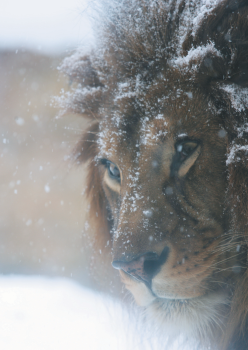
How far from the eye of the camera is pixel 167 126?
135 centimetres

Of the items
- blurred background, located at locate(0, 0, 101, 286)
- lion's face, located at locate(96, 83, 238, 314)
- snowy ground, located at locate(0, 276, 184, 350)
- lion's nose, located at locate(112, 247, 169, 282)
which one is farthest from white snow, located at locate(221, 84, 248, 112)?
blurred background, located at locate(0, 0, 101, 286)

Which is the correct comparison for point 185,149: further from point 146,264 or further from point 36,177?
point 36,177

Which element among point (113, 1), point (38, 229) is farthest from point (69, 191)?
point (113, 1)

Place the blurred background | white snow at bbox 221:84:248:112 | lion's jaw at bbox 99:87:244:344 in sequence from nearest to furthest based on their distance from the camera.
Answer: white snow at bbox 221:84:248:112 < lion's jaw at bbox 99:87:244:344 < the blurred background

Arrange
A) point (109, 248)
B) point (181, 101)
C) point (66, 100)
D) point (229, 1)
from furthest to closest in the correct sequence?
point (109, 248) < point (66, 100) < point (181, 101) < point (229, 1)

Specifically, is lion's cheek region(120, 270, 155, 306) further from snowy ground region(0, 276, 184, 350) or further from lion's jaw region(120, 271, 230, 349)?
snowy ground region(0, 276, 184, 350)

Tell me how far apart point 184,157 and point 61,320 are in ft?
9.42

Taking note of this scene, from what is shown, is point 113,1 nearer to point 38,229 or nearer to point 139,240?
point 139,240

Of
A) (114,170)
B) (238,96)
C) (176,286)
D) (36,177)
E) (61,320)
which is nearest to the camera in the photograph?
(238,96)

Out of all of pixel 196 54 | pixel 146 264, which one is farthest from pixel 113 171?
pixel 196 54

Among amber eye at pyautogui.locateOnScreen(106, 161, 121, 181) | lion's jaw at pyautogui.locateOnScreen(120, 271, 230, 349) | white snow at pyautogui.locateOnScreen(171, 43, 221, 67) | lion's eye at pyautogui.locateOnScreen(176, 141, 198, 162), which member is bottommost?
lion's jaw at pyautogui.locateOnScreen(120, 271, 230, 349)

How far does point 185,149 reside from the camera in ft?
4.46

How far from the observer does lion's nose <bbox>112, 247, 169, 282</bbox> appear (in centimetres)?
123

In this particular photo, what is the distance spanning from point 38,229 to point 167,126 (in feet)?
15.3
